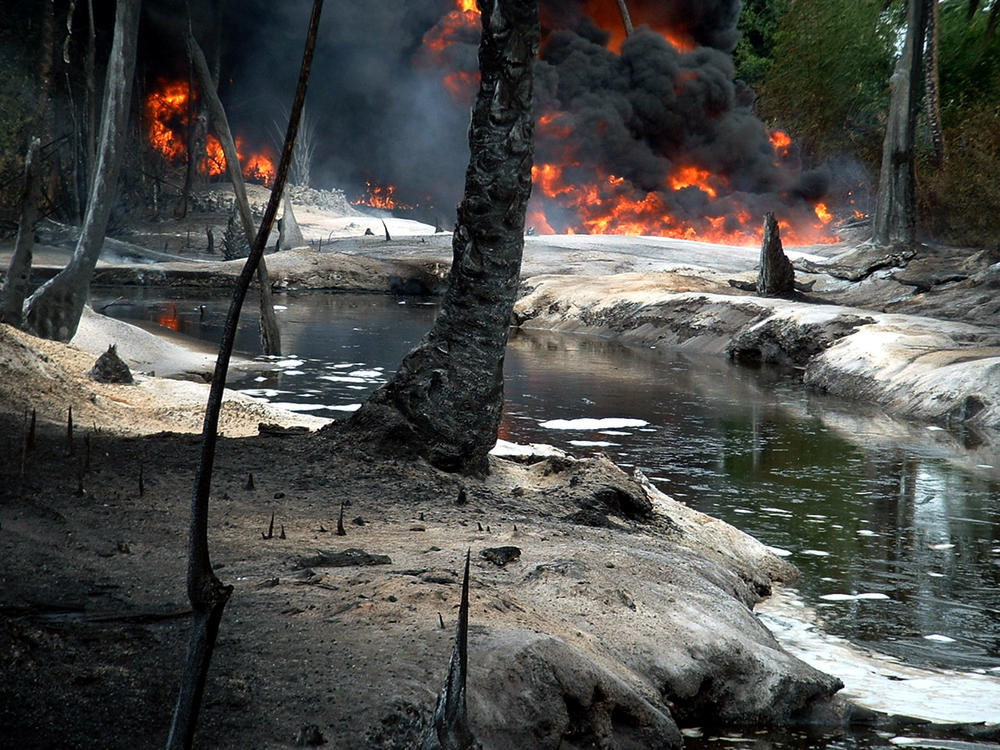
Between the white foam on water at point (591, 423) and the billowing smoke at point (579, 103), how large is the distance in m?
38.2

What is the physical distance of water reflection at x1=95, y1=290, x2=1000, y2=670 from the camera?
5867 millimetres

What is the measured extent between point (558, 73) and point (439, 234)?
52.1 ft

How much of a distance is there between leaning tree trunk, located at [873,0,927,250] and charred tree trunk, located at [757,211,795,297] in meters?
4.79

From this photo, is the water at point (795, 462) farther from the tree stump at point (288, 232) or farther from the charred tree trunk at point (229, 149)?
the tree stump at point (288, 232)

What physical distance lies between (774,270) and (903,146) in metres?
6.08

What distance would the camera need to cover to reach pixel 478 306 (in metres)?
6.50

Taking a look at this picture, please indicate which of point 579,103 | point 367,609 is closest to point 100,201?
point 367,609

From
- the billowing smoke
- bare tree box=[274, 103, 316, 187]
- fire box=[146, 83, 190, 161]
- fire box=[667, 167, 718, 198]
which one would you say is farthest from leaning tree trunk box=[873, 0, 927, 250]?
fire box=[146, 83, 190, 161]

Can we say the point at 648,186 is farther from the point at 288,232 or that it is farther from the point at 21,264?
the point at 21,264

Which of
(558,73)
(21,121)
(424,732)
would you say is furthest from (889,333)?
(558,73)

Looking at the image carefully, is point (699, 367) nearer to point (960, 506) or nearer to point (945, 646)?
point (960, 506)

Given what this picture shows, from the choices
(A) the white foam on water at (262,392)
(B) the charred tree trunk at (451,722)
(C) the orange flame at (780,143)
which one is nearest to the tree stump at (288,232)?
(A) the white foam on water at (262,392)

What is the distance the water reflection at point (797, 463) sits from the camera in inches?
231

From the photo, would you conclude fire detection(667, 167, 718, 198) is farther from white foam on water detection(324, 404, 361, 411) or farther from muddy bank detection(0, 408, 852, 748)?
muddy bank detection(0, 408, 852, 748)
